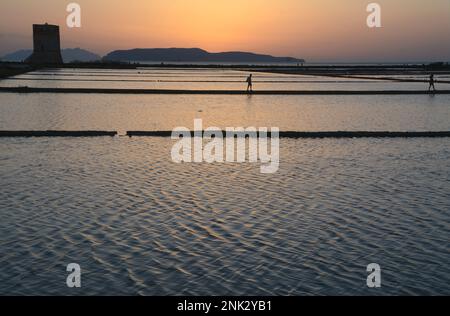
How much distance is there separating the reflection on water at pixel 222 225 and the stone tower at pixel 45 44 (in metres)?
114

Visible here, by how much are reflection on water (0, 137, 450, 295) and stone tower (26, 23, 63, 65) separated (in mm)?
113564

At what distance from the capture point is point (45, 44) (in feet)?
399

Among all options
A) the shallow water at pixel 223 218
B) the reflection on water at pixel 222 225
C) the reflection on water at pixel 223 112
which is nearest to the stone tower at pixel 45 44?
the reflection on water at pixel 223 112

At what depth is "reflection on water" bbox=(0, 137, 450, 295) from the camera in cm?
710

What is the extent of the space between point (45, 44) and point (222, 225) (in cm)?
12242

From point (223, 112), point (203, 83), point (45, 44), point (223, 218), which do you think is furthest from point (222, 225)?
point (45, 44)

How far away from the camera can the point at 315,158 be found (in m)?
16.3

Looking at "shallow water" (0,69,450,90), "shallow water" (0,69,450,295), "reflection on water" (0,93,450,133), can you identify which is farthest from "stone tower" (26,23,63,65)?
"shallow water" (0,69,450,295)

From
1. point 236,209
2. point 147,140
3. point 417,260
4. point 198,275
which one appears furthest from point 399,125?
point 198,275

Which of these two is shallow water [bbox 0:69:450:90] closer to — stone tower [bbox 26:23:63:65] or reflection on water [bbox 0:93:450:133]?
reflection on water [bbox 0:93:450:133]

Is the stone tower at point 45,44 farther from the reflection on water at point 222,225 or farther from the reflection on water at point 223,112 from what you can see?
the reflection on water at point 222,225

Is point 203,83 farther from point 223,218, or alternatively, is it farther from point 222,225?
point 222,225

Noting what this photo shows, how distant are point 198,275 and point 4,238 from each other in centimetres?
354

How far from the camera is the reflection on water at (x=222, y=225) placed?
7.10 metres
